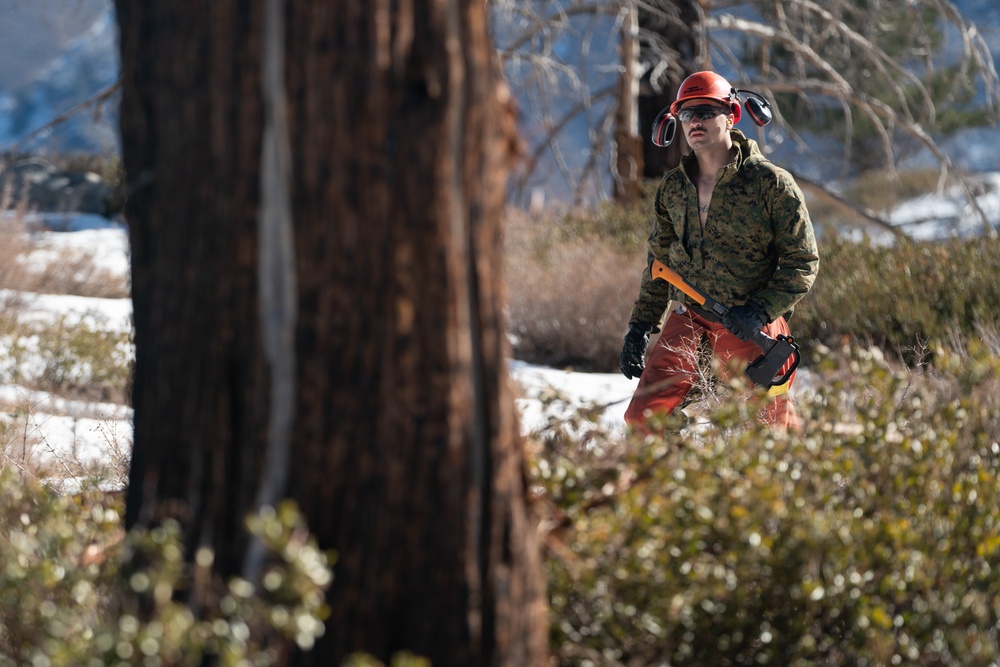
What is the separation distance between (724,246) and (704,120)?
494mm

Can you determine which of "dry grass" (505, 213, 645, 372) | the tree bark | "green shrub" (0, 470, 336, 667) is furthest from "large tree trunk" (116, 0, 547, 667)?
the tree bark

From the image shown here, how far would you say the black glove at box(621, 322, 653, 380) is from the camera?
4.63 meters

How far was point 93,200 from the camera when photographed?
56.6 ft

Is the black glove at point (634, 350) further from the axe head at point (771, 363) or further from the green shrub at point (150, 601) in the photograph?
the green shrub at point (150, 601)

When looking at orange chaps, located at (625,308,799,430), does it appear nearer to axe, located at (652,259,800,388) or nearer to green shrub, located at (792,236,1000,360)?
axe, located at (652,259,800,388)

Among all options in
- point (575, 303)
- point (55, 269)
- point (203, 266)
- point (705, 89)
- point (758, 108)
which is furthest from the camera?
point (55, 269)

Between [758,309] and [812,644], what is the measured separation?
1804 millimetres

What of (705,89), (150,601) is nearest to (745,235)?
(705,89)

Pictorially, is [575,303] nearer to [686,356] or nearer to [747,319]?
[686,356]

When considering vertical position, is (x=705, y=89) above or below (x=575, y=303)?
above

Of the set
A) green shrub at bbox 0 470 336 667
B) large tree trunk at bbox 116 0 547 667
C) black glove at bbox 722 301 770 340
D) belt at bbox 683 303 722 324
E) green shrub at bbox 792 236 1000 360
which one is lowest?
green shrub at bbox 792 236 1000 360

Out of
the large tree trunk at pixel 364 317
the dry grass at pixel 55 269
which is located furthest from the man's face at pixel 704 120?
the dry grass at pixel 55 269

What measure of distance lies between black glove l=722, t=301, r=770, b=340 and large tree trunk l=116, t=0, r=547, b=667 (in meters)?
2.11

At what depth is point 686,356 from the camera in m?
4.38
